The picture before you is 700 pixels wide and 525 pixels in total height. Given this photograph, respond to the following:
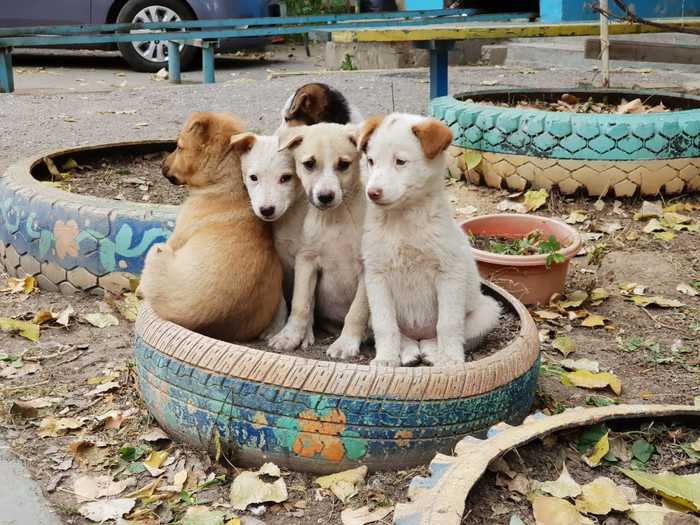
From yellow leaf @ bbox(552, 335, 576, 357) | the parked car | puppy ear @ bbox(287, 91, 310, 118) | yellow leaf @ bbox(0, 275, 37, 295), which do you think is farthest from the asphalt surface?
yellow leaf @ bbox(552, 335, 576, 357)

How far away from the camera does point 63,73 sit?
12.8 m

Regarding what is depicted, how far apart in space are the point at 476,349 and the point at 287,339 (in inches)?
27.1

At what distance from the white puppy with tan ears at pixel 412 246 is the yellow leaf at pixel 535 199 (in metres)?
2.67

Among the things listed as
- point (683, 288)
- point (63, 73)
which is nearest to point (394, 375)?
point (683, 288)

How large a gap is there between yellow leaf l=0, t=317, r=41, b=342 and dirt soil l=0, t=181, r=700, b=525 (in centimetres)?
4

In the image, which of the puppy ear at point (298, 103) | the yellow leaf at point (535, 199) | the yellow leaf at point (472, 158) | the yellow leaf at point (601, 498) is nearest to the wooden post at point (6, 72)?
the yellow leaf at point (472, 158)

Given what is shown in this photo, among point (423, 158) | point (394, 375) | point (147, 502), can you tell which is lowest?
point (147, 502)

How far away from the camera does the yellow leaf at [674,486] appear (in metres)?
2.39

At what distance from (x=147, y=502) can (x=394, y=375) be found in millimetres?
871

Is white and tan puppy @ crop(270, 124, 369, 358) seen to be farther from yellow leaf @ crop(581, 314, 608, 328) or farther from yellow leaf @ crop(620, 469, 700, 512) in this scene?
yellow leaf @ crop(581, 314, 608, 328)

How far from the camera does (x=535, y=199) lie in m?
5.82

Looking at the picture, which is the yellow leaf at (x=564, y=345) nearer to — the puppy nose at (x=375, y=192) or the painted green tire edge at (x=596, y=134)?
the puppy nose at (x=375, y=192)

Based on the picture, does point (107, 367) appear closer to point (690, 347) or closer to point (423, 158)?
point (423, 158)

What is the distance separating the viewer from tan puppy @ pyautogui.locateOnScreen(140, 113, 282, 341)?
10.4 feet
